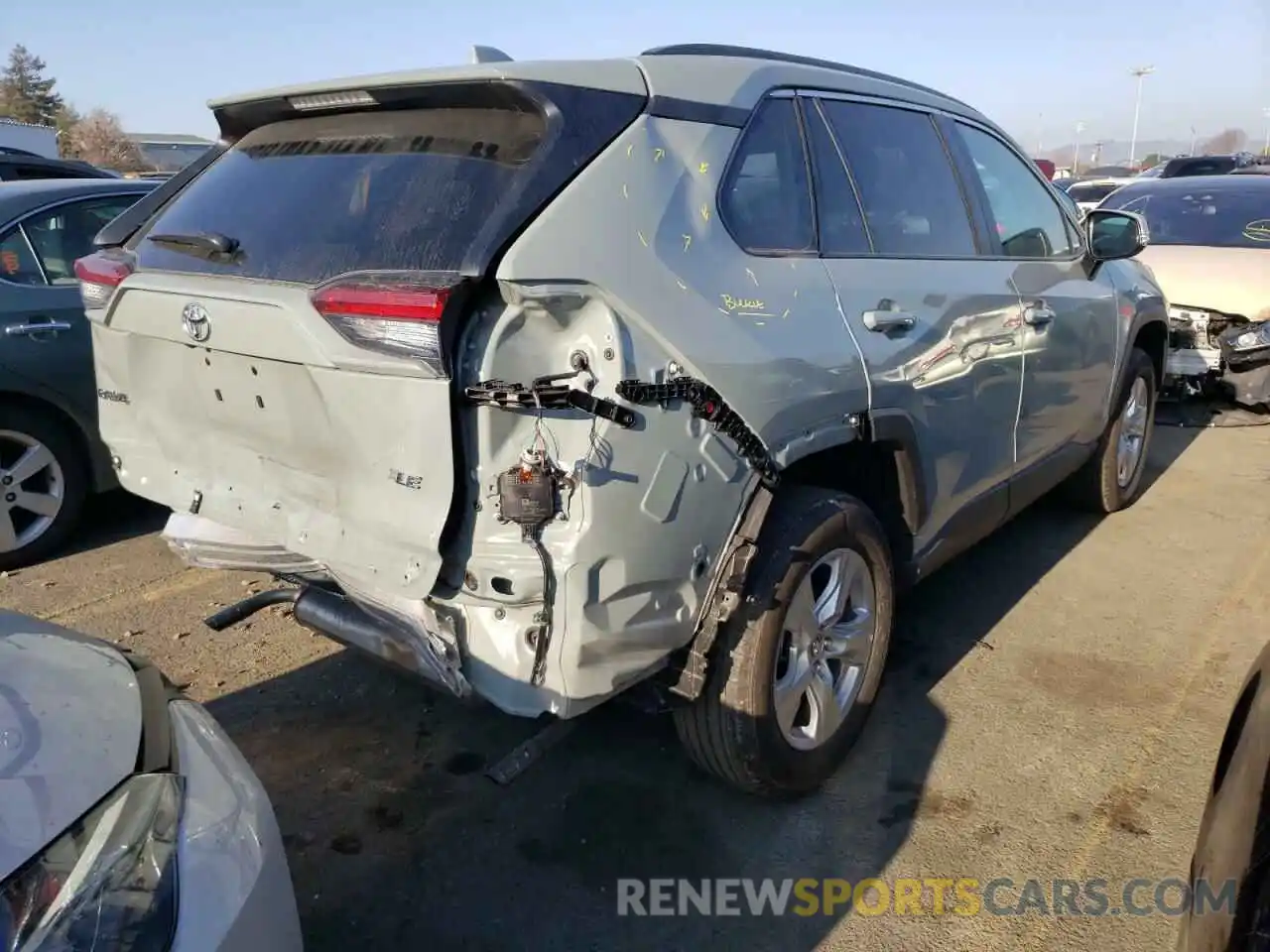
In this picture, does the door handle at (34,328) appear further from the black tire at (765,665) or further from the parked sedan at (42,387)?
the black tire at (765,665)

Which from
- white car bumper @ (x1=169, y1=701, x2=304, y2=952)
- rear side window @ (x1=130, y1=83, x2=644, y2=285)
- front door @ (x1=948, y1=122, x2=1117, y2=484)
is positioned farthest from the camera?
front door @ (x1=948, y1=122, x2=1117, y2=484)

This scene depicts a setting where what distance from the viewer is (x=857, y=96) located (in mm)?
3221

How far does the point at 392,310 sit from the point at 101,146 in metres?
60.2

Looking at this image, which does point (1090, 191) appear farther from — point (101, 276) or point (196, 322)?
point (196, 322)

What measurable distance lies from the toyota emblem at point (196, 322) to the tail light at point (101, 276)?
0.41 meters

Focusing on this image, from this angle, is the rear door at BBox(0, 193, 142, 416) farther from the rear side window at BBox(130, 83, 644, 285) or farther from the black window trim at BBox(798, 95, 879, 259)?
the black window trim at BBox(798, 95, 879, 259)

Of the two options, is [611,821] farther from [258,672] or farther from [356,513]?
[258,672]

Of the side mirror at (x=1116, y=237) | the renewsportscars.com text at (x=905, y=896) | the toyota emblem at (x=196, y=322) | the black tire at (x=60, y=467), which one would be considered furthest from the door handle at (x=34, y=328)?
the side mirror at (x=1116, y=237)

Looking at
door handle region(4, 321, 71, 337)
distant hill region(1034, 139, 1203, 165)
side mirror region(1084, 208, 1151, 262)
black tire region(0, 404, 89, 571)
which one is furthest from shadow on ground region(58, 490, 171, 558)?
distant hill region(1034, 139, 1203, 165)

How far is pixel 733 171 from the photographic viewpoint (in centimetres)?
261

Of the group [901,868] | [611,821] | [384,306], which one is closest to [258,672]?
[611,821]

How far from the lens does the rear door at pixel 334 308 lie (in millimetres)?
2170

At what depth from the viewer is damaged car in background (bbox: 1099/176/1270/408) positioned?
714 cm

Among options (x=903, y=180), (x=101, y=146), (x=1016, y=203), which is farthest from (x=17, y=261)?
(x=101, y=146)
